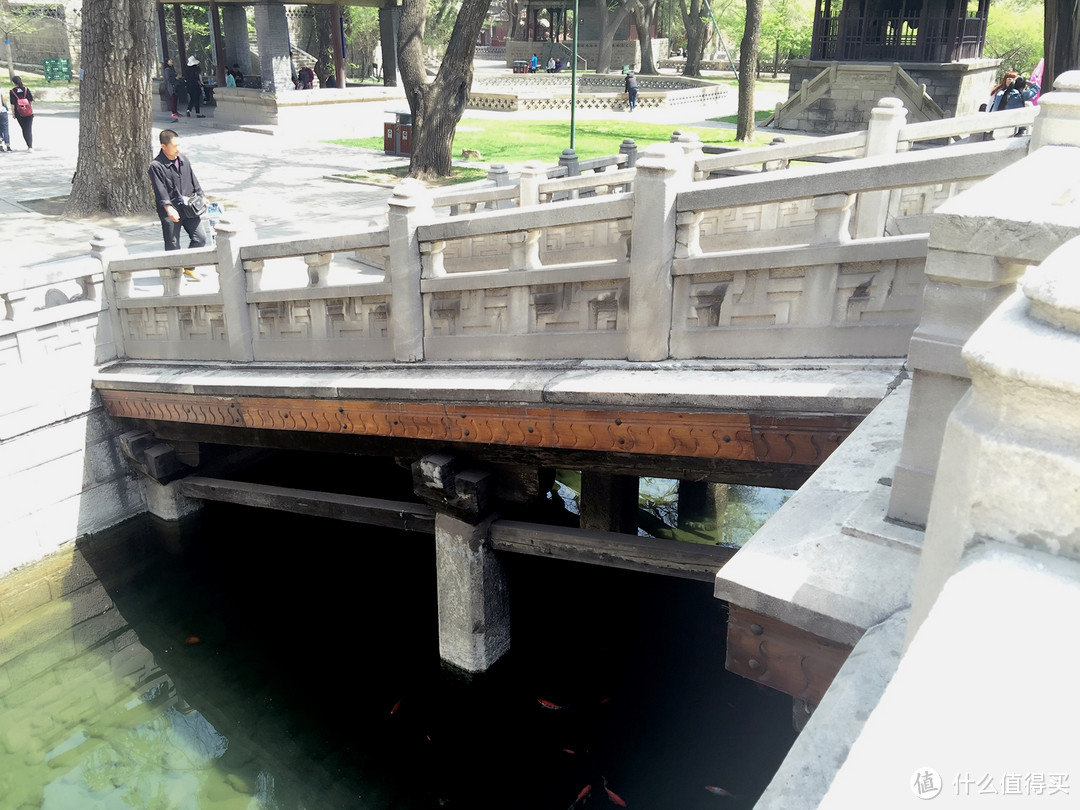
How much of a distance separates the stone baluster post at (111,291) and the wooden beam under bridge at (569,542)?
2428 mm

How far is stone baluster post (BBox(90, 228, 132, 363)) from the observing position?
26.4ft

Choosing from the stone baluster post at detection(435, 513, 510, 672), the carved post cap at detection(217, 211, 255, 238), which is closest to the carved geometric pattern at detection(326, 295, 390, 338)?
the carved post cap at detection(217, 211, 255, 238)

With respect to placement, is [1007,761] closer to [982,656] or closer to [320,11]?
[982,656]

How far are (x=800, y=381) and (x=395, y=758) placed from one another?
4113 millimetres

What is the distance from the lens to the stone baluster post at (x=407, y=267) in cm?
583

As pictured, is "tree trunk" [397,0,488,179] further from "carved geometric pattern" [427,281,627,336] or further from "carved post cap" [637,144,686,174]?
"carved post cap" [637,144,686,174]

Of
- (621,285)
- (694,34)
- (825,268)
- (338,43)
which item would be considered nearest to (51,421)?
(621,285)

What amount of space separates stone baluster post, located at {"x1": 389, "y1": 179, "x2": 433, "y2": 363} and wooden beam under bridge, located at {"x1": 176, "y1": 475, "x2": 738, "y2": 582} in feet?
4.91

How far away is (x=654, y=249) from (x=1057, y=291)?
3.47m

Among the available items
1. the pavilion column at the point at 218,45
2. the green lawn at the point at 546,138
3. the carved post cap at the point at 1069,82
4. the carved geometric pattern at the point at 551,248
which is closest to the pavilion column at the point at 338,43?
the pavilion column at the point at 218,45

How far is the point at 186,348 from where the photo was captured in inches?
303

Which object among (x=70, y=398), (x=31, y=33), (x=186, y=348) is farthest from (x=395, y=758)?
(x=31, y=33)

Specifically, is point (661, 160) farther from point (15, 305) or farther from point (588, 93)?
point (588, 93)

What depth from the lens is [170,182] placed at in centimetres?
951
